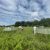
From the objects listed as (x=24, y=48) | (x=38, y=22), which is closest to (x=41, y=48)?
(x=24, y=48)

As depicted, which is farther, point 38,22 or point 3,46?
point 38,22

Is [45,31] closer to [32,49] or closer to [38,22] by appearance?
[32,49]

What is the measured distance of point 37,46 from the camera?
261 inches

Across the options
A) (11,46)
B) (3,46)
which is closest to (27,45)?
(11,46)

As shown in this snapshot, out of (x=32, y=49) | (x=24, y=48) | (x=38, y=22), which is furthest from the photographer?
(x=38, y=22)

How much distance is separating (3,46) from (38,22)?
3629 centimetres

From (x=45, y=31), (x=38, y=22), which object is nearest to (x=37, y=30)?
(x=45, y=31)

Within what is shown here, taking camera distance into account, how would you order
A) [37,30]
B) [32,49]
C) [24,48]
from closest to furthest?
[32,49] < [24,48] < [37,30]

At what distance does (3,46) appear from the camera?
663 centimetres

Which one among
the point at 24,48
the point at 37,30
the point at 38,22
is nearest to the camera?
the point at 24,48

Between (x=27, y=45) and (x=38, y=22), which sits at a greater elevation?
(x=38, y=22)

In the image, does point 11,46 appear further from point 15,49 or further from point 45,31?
point 45,31

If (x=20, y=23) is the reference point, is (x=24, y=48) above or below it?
below

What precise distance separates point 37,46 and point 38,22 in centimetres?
3603
